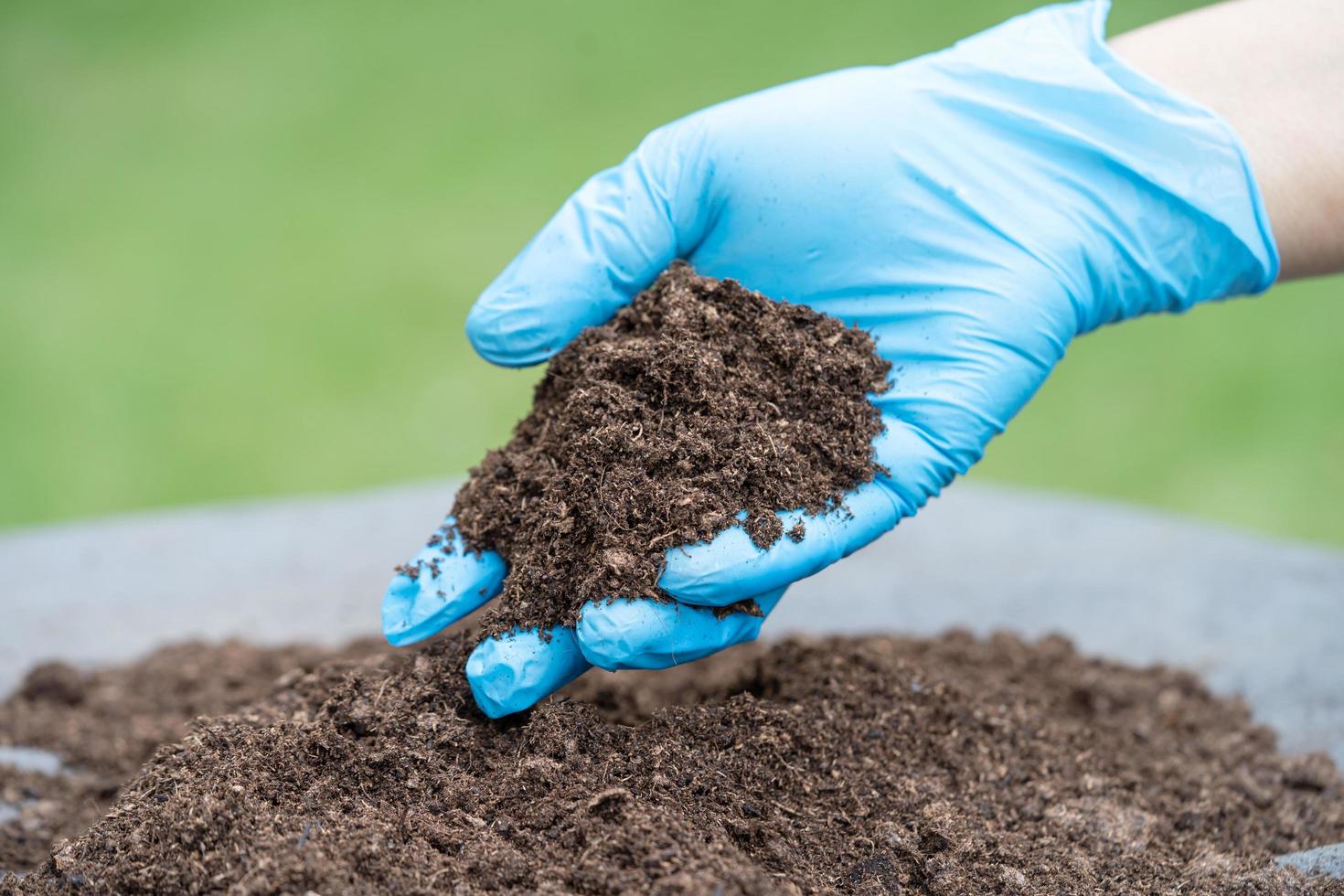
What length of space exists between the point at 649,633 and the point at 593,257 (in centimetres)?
59

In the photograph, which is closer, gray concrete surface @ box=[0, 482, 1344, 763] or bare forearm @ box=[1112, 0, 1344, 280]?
bare forearm @ box=[1112, 0, 1344, 280]

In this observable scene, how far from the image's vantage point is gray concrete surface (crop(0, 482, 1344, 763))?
2164 mm

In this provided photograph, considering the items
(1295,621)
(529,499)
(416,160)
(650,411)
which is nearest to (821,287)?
Result: (650,411)

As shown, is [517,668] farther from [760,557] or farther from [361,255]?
[361,255]

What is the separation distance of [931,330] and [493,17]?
487 cm

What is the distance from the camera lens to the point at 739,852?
1142 mm

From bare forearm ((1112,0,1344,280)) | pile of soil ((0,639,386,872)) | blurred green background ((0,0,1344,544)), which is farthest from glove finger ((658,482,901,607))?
blurred green background ((0,0,1344,544))

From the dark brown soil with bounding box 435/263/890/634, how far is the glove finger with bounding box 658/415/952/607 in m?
0.02

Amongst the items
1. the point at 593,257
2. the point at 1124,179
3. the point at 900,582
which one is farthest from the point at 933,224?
the point at 900,582

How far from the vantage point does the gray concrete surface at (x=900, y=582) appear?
2.16 m

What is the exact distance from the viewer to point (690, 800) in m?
1.22

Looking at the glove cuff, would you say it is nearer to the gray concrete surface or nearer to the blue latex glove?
the blue latex glove

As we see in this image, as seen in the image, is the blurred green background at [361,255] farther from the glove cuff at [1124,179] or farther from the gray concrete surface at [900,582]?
the glove cuff at [1124,179]

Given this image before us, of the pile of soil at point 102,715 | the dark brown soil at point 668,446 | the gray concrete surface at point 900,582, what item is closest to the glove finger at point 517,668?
the dark brown soil at point 668,446
